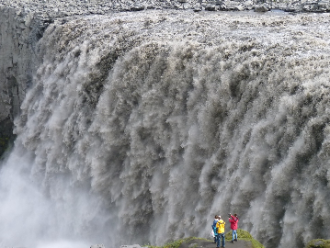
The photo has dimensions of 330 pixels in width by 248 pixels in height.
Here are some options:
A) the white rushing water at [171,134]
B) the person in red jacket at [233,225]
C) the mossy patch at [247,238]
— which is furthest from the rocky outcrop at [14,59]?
the person in red jacket at [233,225]

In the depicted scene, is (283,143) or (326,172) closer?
(326,172)

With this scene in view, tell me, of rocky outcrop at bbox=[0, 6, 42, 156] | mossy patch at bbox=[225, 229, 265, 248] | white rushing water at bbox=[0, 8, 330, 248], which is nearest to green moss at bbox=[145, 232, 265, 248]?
mossy patch at bbox=[225, 229, 265, 248]

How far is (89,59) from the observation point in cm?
1811

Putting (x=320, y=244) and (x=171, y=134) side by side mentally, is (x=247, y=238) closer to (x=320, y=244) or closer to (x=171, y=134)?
(x=320, y=244)

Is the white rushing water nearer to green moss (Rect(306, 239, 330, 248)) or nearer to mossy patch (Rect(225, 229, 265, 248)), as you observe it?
green moss (Rect(306, 239, 330, 248))

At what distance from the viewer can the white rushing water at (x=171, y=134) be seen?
10.7 metres

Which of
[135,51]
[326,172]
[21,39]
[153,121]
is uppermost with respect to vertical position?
[21,39]

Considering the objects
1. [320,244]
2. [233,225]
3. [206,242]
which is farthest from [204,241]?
[320,244]

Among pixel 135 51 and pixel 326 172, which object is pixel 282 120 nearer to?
pixel 326 172

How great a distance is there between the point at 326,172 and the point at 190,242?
9.19 feet

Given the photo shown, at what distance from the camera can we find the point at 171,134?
47.5 ft

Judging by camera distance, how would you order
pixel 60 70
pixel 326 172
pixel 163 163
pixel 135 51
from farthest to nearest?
pixel 60 70, pixel 135 51, pixel 163 163, pixel 326 172

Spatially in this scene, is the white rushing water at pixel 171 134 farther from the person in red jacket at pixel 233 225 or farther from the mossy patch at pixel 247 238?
the person in red jacket at pixel 233 225

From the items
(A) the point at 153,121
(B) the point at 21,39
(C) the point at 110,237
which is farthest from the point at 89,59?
(B) the point at 21,39
